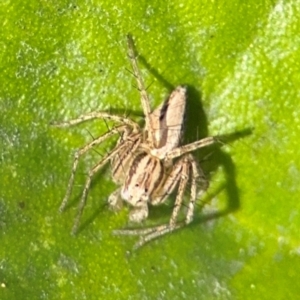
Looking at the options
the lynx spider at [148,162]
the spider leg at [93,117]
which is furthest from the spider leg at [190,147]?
the spider leg at [93,117]

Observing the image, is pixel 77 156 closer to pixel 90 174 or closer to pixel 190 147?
pixel 90 174

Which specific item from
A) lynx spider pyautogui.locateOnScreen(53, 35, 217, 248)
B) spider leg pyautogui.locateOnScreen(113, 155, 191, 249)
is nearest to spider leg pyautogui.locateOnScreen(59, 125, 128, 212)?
lynx spider pyautogui.locateOnScreen(53, 35, 217, 248)

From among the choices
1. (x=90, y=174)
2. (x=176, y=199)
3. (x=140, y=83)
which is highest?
(x=140, y=83)

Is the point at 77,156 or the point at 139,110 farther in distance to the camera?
the point at 139,110

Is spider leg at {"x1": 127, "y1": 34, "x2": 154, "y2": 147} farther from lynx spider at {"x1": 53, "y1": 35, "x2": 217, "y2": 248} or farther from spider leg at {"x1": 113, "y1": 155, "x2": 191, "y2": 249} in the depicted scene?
spider leg at {"x1": 113, "y1": 155, "x2": 191, "y2": 249}

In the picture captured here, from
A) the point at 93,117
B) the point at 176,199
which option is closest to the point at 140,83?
the point at 93,117

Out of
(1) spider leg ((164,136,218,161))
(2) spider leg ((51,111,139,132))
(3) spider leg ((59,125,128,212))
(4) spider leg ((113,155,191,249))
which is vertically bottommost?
(4) spider leg ((113,155,191,249))

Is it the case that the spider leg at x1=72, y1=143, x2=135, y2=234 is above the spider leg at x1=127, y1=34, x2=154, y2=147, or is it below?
below

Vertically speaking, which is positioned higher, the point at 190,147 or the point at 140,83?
the point at 140,83
